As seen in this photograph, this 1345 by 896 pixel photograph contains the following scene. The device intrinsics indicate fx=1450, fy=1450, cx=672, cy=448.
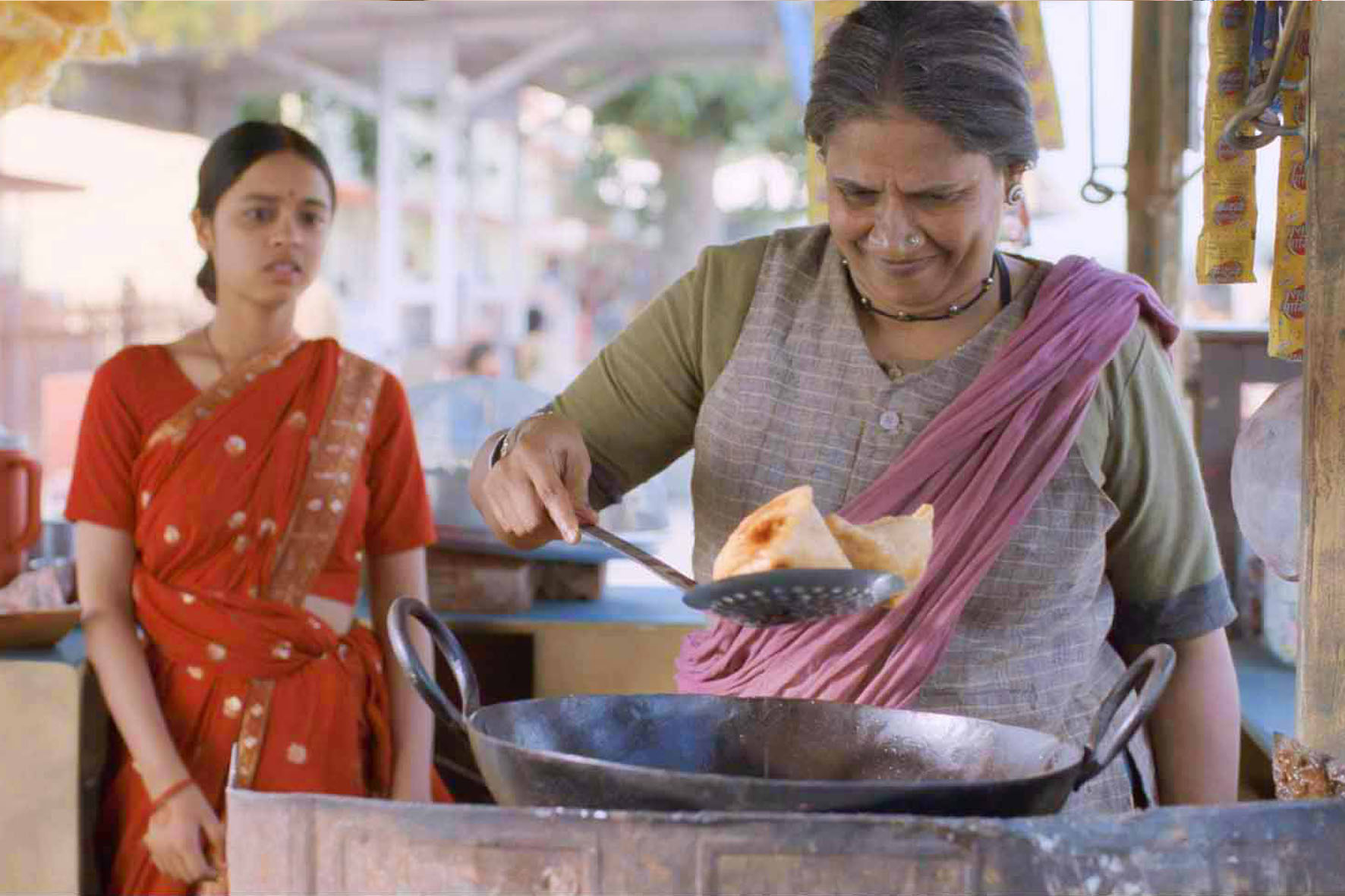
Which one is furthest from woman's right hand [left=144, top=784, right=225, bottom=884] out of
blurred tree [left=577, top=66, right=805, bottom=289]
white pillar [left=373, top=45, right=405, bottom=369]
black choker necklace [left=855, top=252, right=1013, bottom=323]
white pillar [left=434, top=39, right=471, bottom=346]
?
blurred tree [left=577, top=66, right=805, bottom=289]

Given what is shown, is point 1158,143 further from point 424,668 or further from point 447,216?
point 447,216

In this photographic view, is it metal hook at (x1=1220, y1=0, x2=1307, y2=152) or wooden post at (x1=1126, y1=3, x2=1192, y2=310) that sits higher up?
wooden post at (x1=1126, y1=3, x2=1192, y2=310)

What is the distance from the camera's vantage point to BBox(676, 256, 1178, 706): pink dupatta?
1575 millimetres

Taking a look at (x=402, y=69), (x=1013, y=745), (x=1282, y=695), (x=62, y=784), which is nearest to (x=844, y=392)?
(x=1013, y=745)

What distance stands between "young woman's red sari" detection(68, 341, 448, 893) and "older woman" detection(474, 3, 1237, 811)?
0.82 m

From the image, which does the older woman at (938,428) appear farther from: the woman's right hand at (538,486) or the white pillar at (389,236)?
the white pillar at (389,236)

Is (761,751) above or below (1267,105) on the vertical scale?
below

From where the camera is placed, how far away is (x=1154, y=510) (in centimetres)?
170

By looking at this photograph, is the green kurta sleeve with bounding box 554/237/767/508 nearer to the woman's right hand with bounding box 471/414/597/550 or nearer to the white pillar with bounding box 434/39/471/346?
the woman's right hand with bounding box 471/414/597/550

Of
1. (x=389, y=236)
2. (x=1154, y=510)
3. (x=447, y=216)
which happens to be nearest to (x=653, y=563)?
(x=1154, y=510)

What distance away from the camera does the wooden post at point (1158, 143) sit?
2.89 meters

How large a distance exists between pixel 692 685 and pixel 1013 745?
0.58 metres

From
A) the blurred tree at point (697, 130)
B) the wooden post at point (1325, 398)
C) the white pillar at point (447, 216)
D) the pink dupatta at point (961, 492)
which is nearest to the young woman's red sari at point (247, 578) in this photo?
the pink dupatta at point (961, 492)

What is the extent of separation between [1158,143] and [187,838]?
2262 millimetres
